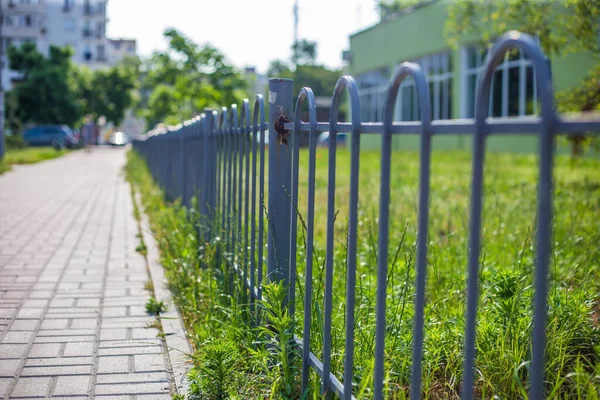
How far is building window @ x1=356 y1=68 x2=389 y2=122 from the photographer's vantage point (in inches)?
→ 1553

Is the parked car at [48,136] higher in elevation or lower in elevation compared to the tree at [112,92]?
lower

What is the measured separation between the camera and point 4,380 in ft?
12.0

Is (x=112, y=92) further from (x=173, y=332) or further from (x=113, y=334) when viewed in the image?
(x=173, y=332)

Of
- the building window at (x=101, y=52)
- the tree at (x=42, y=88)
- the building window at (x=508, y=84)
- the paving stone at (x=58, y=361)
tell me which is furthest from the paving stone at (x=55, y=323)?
the building window at (x=101, y=52)

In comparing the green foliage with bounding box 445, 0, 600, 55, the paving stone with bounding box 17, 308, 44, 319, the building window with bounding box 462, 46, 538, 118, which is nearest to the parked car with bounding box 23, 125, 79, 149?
the building window with bounding box 462, 46, 538, 118

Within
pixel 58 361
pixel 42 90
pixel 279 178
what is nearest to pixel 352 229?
pixel 279 178

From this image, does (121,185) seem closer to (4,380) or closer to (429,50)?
(4,380)

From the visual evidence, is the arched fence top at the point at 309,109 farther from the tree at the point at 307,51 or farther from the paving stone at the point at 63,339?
the tree at the point at 307,51

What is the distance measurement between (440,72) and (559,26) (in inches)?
1014

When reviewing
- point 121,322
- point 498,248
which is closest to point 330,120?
point 121,322

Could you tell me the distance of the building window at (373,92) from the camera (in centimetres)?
3944

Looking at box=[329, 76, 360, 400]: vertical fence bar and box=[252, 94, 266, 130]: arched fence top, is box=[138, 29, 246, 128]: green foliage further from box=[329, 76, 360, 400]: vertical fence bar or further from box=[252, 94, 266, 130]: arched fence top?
box=[329, 76, 360, 400]: vertical fence bar

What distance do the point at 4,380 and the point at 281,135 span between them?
1.81m

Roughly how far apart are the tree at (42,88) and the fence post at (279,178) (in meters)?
53.5
